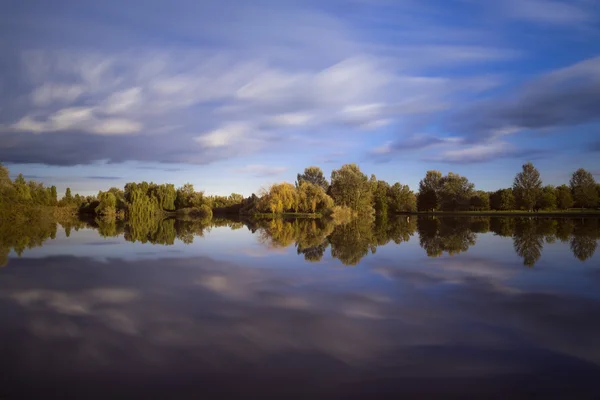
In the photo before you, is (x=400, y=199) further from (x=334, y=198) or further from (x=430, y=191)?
(x=334, y=198)

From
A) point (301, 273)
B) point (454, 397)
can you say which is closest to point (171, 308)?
point (301, 273)

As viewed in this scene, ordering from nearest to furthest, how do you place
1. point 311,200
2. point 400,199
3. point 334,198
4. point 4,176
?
point 4,176 < point 311,200 < point 334,198 < point 400,199

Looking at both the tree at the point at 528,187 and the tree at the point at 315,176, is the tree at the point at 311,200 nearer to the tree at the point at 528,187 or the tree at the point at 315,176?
the tree at the point at 315,176

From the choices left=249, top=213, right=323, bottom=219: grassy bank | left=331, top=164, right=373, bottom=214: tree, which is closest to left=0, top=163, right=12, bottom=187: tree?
left=249, top=213, right=323, bottom=219: grassy bank

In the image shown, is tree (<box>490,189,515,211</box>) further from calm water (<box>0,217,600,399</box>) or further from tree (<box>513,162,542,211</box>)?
calm water (<box>0,217,600,399</box>)

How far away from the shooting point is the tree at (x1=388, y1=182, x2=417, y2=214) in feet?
343

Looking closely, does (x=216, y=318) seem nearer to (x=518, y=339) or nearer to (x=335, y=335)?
(x=335, y=335)

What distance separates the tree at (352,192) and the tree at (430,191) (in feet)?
91.5

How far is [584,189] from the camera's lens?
255ft

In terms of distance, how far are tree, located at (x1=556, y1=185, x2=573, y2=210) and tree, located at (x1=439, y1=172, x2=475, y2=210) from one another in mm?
16788

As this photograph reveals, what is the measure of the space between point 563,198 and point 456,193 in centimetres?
2056

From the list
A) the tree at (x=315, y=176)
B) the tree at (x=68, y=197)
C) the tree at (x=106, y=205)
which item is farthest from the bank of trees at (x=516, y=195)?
the tree at (x=68, y=197)

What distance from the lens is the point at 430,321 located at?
673cm

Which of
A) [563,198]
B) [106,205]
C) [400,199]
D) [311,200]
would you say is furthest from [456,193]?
[106,205]
